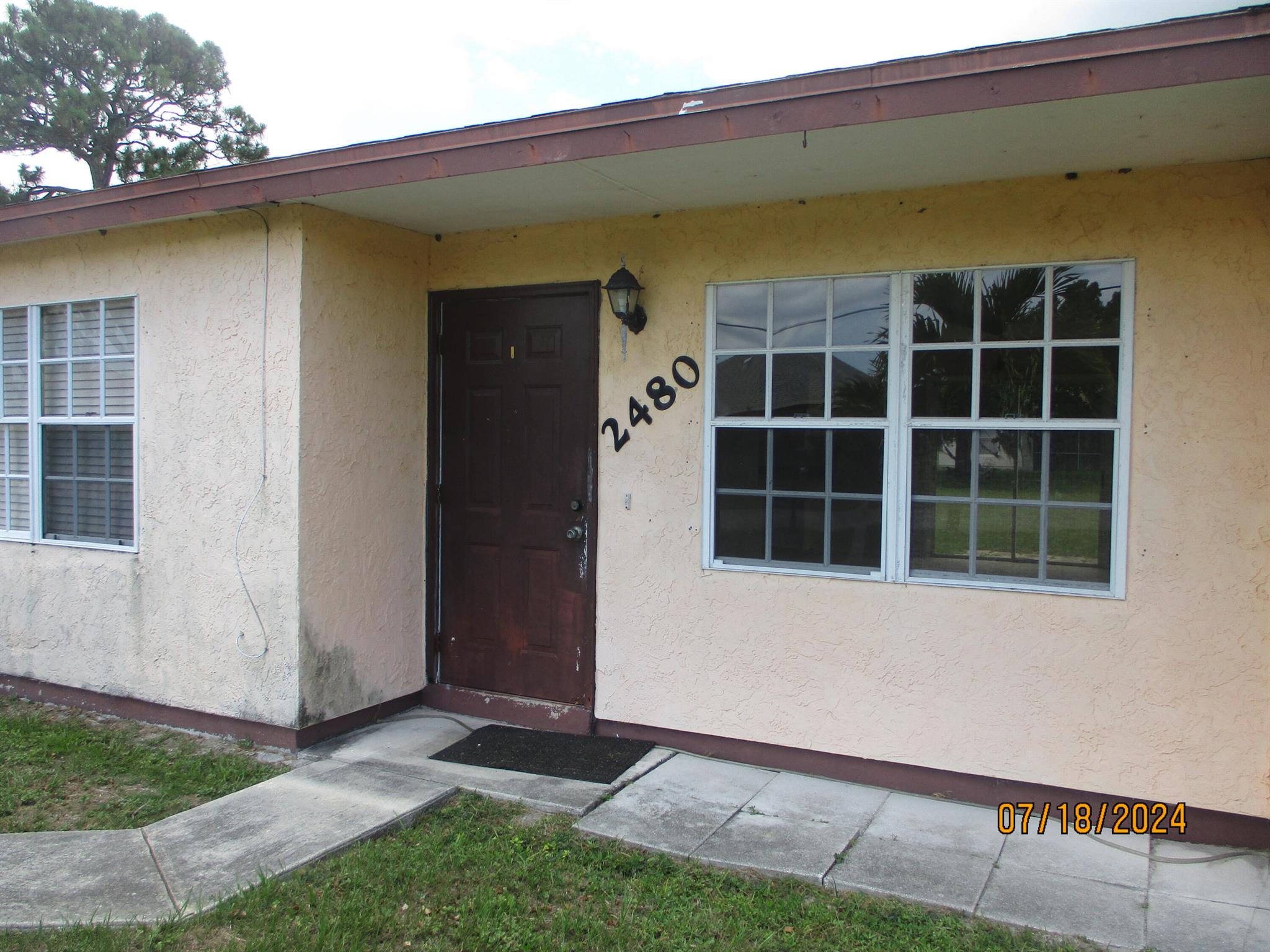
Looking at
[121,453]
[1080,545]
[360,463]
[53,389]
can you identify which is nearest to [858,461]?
[1080,545]

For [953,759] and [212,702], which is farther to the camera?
[212,702]

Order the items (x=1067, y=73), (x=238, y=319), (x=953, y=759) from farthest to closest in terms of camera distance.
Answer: (x=238, y=319) < (x=953, y=759) < (x=1067, y=73)

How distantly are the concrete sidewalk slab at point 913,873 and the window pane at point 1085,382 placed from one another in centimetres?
186

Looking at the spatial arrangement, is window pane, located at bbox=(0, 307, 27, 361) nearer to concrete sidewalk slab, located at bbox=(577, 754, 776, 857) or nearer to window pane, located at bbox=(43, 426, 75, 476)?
window pane, located at bbox=(43, 426, 75, 476)

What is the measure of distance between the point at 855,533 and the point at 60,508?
4.84 m

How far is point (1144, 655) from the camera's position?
3744 millimetres

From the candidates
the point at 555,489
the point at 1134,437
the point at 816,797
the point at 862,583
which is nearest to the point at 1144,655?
the point at 1134,437

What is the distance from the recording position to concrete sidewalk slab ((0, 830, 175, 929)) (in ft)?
10.1

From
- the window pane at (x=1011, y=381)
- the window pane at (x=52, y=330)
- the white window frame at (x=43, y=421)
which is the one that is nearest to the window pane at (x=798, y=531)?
the window pane at (x=1011, y=381)

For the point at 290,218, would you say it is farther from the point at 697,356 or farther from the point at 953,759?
the point at 953,759

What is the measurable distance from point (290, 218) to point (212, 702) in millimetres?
2652

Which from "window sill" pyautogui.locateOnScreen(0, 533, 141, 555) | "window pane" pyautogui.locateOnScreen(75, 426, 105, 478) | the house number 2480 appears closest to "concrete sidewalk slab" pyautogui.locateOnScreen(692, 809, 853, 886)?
the house number 2480

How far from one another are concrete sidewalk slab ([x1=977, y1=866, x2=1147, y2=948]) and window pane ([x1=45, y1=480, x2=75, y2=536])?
5.46 meters

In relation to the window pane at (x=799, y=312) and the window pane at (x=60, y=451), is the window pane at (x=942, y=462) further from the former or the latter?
the window pane at (x=60, y=451)
